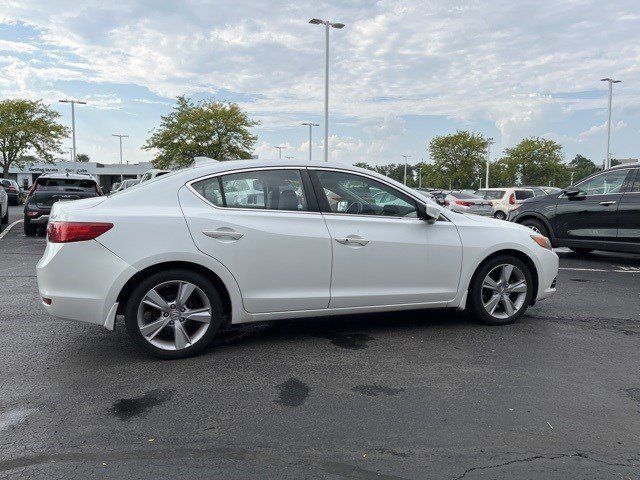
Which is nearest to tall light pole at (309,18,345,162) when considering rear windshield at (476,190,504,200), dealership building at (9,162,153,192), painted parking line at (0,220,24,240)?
rear windshield at (476,190,504,200)

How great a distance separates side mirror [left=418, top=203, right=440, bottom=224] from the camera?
4852 mm

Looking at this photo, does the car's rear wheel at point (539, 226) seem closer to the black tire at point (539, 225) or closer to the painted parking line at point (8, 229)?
the black tire at point (539, 225)

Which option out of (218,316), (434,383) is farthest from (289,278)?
(434,383)

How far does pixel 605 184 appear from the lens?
9.56 meters

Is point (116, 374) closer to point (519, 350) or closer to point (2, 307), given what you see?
point (2, 307)

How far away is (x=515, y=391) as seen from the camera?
3.67 meters

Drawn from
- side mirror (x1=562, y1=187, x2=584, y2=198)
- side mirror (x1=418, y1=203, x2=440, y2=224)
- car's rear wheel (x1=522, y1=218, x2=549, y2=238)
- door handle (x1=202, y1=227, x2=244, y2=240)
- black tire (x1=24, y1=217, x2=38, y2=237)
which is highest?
side mirror (x1=562, y1=187, x2=584, y2=198)

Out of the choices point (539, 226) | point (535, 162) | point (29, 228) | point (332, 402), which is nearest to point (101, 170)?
point (535, 162)

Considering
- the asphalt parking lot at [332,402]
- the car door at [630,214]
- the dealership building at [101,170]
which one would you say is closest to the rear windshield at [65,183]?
the asphalt parking lot at [332,402]

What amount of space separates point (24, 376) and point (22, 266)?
539cm

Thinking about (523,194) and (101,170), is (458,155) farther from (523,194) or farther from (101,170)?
(101,170)

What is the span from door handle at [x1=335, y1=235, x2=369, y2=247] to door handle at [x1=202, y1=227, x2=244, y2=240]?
0.84 metres

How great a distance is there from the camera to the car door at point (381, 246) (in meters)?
4.57

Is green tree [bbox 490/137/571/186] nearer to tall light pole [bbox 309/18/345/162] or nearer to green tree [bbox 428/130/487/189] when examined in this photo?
green tree [bbox 428/130/487/189]
